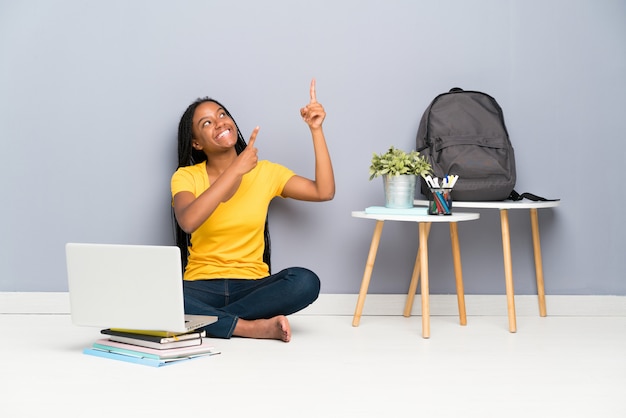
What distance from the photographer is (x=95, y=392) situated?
1618 millimetres

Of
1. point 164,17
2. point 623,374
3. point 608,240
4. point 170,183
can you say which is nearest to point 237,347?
point 170,183

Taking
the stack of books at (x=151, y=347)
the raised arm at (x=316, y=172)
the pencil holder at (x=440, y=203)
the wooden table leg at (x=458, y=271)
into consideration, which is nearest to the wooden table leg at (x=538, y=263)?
the wooden table leg at (x=458, y=271)

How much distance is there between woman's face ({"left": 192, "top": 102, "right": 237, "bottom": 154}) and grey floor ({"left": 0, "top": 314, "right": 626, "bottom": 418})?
65 centimetres

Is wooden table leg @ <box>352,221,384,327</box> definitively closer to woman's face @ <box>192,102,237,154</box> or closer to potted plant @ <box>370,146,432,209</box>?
potted plant @ <box>370,146,432,209</box>

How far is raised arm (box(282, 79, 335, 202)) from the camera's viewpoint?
2402 mm

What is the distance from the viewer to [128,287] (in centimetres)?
191

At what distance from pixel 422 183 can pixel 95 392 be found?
1342 mm

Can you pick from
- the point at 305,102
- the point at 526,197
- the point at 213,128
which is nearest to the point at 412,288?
the point at 526,197

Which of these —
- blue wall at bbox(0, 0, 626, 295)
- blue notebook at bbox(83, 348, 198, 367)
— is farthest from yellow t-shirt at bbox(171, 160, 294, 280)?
blue notebook at bbox(83, 348, 198, 367)

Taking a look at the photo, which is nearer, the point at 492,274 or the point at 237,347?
the point at 237,347

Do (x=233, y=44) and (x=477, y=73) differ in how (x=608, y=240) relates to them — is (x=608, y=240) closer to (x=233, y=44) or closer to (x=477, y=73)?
(x=477, y=73)

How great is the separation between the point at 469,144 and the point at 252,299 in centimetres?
88

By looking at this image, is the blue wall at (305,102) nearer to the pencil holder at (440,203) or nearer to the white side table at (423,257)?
the white side table at (423,257)

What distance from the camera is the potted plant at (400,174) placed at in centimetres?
238
